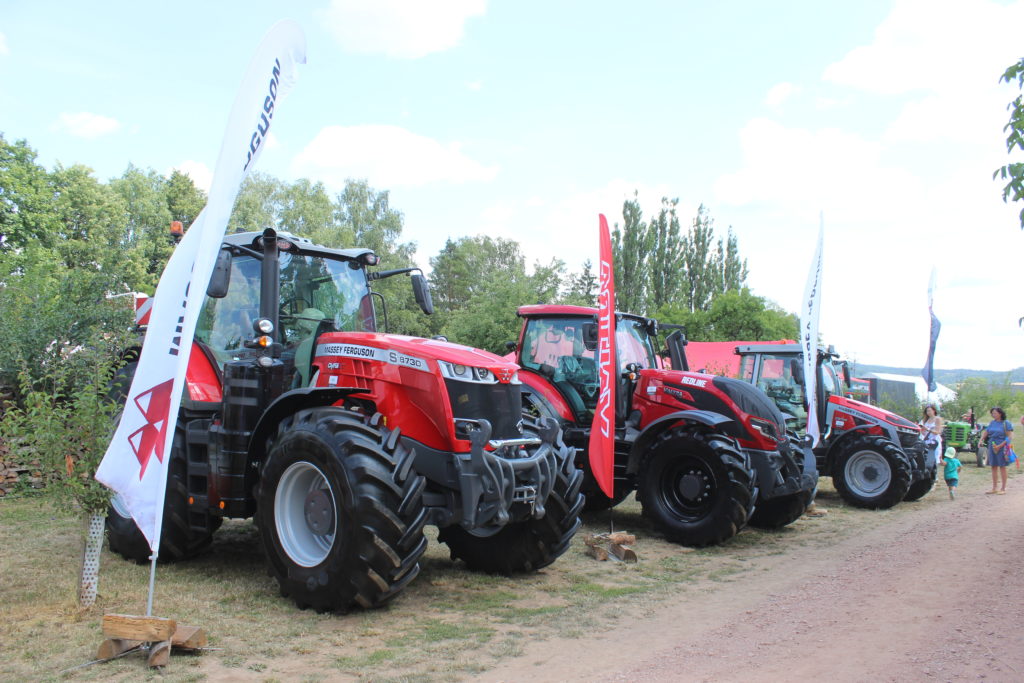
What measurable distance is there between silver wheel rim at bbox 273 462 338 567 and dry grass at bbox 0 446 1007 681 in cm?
38

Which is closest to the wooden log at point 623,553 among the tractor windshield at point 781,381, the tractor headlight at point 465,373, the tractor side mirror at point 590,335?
the tractor side mirror at point 590,335

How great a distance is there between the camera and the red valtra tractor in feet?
37.0

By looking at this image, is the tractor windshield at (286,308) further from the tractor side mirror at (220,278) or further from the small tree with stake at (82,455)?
the small tree with stake at (82,455)

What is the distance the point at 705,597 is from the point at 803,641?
51.3 inches

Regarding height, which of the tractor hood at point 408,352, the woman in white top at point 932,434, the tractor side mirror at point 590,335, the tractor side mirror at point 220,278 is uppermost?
the tractor side mirror at point 220,278

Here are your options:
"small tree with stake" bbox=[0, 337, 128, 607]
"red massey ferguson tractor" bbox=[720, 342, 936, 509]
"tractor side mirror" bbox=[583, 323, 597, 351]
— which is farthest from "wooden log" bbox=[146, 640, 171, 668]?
"red massey ferguson tractor" bbox=[720, 342, 936, 509]

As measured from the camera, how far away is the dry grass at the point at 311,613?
165 inches

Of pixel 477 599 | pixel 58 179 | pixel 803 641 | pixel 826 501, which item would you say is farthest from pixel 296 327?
pixel 58 179

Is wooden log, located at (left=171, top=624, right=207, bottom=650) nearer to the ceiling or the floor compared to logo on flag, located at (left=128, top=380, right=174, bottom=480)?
nearer to the floor

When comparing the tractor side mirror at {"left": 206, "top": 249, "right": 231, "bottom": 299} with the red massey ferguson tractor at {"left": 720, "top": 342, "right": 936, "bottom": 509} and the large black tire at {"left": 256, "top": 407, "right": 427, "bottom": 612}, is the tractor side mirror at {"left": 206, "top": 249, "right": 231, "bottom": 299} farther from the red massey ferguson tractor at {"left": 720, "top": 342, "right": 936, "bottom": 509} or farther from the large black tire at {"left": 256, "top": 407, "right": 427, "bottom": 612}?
the red massey ferguson tractor at {"left": 720, "top": 342, "right": 936, "bottom": 509}

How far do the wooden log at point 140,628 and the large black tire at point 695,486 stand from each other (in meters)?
5.22

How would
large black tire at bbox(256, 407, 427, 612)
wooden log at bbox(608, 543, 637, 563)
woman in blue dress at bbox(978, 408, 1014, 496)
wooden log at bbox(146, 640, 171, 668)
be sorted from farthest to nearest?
woman in blue dress at bbox(978, 408, 1014, 496), wooden log at bbox(608, 543, 637, 563), large black tire at bbox(256, 407, 427, 612), wooden log at bbox(146, 640, 171, 668)

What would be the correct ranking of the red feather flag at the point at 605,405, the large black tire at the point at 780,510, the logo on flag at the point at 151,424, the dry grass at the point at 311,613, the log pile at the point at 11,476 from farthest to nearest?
the log pile at the point at 11,476 → the large black tire at the point at 780,510 → the red feather flag at the point at 605,405 → the logo on flag at the point at 151,424 → the dry grass at the point at 311,613

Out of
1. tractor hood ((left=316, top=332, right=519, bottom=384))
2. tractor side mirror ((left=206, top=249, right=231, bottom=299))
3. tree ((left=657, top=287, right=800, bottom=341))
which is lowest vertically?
A: tractor hood ((left=316, top=332, right=519, bottom=384))
